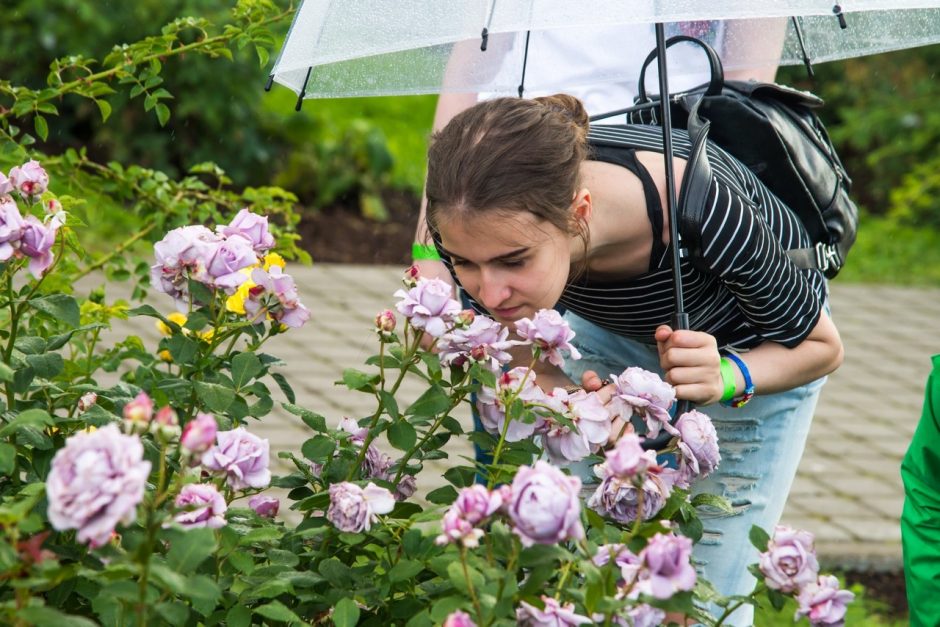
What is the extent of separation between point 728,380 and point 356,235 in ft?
18.6

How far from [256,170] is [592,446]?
641cm

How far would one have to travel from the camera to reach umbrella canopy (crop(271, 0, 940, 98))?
7.23ft

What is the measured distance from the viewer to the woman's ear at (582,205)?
2.26 metres

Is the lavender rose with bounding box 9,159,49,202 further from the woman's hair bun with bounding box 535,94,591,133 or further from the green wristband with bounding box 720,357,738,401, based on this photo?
the green wristband with bounding box 720,357,738,401

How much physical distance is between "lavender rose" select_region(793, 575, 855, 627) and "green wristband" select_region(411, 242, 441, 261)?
1290 mm

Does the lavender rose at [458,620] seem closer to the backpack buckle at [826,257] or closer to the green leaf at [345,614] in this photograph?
the green leaf at [345,614]

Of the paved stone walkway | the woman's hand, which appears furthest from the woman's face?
the paved stone walkway

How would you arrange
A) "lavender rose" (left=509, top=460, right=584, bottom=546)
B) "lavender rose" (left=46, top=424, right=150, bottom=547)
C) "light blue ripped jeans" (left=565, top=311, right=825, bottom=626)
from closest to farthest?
"lavender rose" (left=46, top=424, right=150, bottom=547), "lavender rose" (left=509, top=460, right=584, bottom=546), "light blue ripped jeans" (left=565, top=311, right=825, bottom=626)

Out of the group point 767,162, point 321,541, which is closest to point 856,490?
point 767,162

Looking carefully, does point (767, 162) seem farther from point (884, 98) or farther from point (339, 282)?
point (884, 98)

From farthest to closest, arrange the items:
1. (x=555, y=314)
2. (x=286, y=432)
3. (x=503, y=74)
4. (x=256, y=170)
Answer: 1. (x=256, y=170)
2. (x=286, y=432)
3. (x=503, y=74)
4. (x=555, y=314)

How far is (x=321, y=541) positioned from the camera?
1906mm

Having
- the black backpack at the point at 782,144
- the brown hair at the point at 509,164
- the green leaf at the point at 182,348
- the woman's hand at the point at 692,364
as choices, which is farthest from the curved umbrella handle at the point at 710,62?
the green leaf at the point at 182,348

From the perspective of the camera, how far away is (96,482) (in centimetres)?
121
